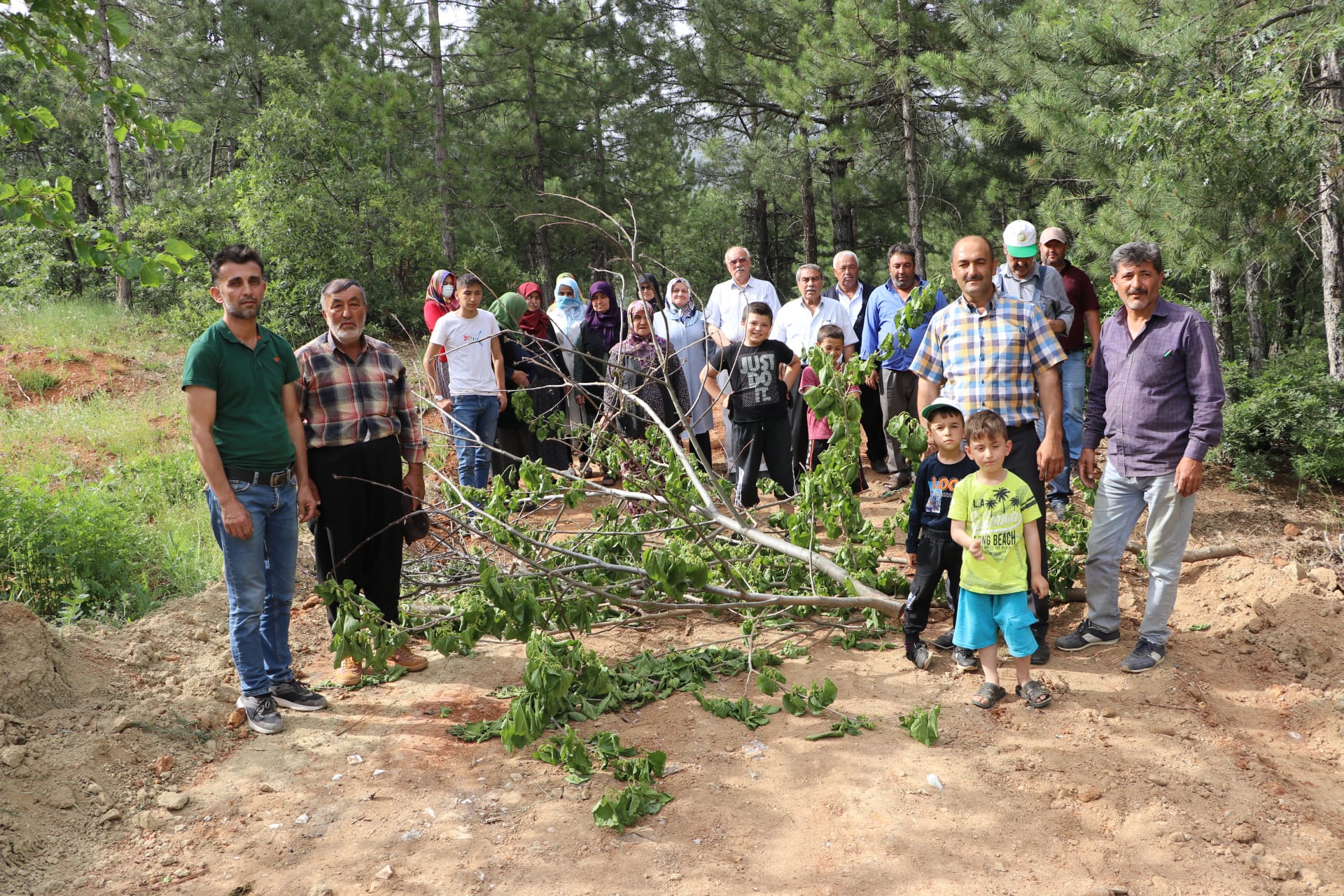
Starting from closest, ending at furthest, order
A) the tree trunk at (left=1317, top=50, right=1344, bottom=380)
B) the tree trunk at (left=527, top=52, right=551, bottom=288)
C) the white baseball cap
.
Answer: the white baseball cap, the tree trunk at (left=1317, top=50, right=1344, bottom=380), the tree trunk at (left=527, top=52, right=551, bottom=288)

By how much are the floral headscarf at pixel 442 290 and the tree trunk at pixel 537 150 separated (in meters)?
10.3

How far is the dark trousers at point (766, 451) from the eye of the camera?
21.3 feet

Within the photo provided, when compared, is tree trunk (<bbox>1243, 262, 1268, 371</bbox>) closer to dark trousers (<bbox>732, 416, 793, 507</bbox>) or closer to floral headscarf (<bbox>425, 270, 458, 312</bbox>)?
dark trousers (<bbox>732, 416, 793, 507</bbox>)

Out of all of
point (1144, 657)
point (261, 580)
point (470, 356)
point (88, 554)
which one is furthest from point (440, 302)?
point (1144, 657)

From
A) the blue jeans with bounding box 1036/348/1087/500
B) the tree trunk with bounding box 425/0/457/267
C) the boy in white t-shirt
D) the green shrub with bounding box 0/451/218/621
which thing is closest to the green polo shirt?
the green shrub with bounding box 0/451/218/621

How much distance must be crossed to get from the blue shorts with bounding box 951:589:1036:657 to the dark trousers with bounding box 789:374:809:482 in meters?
2.97

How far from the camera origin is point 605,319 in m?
8.02

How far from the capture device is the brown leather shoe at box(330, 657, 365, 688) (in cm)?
445

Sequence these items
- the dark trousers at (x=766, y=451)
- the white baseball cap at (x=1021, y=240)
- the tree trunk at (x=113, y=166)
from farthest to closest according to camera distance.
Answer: the tree trunk at (x=113, y=166) → the dark trousers at (x=766, y=451) → the white baseball cap at (x=1021, y=240)

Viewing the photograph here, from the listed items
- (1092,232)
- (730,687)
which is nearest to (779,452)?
(730,687)

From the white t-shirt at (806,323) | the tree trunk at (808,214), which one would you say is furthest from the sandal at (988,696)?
the tree trunk at (808,214)

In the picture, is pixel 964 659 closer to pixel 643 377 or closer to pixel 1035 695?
pixel 1035 695

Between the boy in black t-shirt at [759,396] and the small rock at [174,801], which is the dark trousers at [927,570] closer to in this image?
the boy in black t-shirt at [759,396]

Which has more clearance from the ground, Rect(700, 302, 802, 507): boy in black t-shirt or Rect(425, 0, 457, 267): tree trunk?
Rect(425, 0, 457, 267): tree trunk
